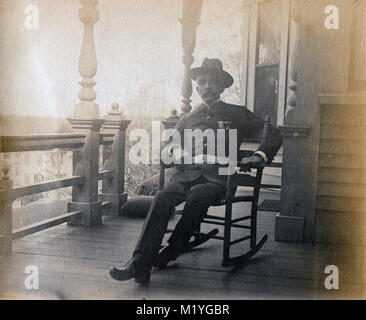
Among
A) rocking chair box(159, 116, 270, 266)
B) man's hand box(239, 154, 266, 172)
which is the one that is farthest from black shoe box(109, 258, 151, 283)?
man's hand box(239, 154, 266, 172)

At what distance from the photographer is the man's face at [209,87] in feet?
10.5

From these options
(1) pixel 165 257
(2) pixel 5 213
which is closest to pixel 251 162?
(1) pixel 165 257

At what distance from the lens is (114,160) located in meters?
4.79

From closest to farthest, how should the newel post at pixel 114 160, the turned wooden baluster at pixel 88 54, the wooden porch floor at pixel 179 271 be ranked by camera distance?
the wooden porch floor at pixel 179 271
the turned wooden baluster at pixel 88 54
the newel post at pixel 114 160

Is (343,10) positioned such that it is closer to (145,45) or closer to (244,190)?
(145,45)

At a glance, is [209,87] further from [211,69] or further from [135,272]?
[135,272]

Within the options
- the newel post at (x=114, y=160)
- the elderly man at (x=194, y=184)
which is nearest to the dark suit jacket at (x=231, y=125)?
the elderly man at (x=194, y=184)

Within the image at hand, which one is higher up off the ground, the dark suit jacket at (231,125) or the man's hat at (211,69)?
the man's hat at (211,69)

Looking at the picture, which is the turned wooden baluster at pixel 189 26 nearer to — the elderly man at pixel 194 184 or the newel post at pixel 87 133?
the newel post at pixel 87 133

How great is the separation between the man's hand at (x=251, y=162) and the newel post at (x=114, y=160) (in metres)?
1.90

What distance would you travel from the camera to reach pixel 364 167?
11.5 feet

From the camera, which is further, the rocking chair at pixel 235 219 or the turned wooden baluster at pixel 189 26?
the turned wooden baluster at pixel 189 26

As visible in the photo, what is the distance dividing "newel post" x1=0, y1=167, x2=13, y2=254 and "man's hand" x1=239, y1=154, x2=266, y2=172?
1.49m
